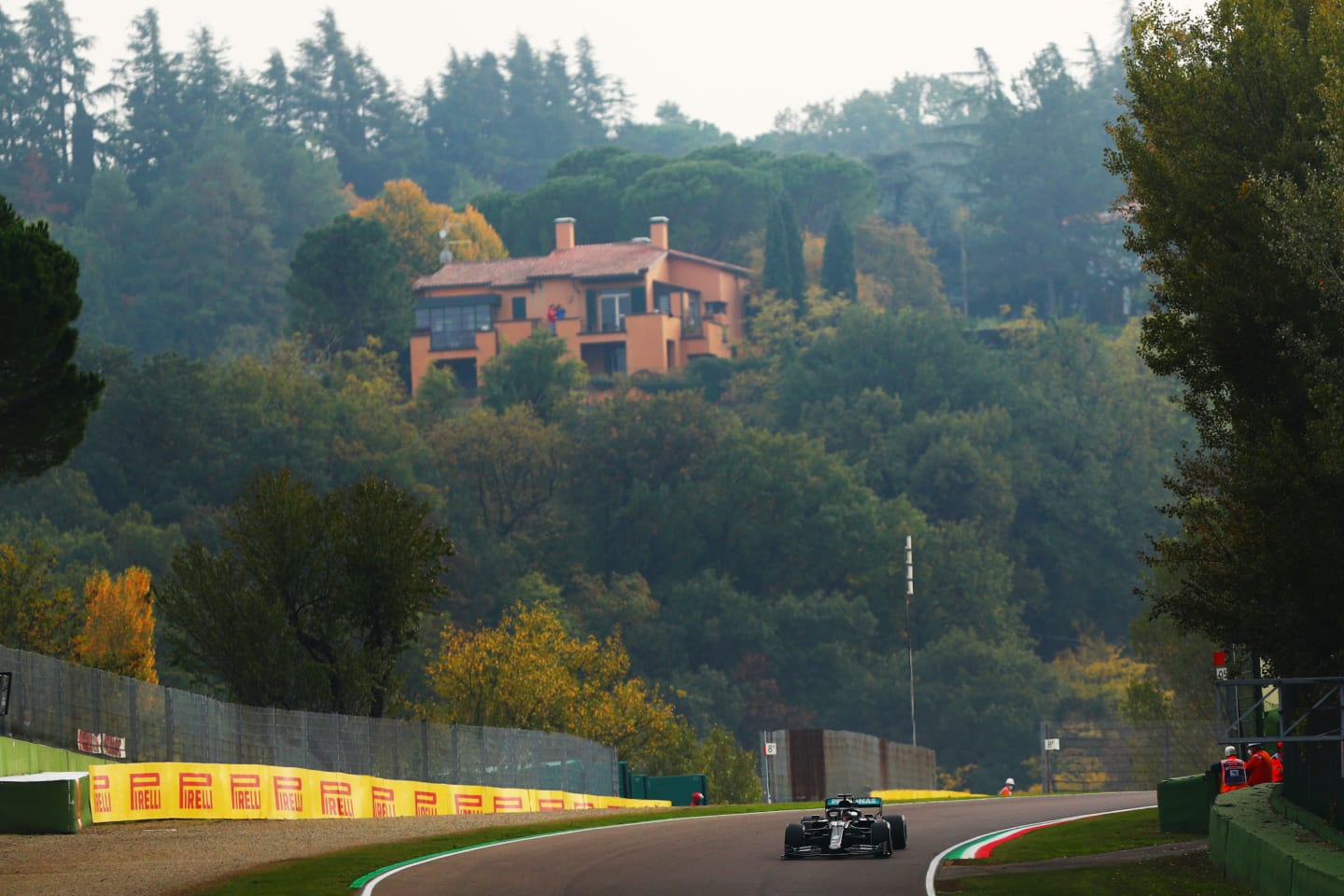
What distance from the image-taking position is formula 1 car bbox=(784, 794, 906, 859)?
1173 inches

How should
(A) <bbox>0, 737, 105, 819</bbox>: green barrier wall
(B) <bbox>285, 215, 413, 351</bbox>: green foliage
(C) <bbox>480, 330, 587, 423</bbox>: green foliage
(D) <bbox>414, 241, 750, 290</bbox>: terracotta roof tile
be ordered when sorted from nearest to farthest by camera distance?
(A) <bbox>0, 737, 105, 819</bbox>: green barrier wall → (C) <bbox>480, 330, 587, 423</bbox>: green foliage → (B) <bbox>285, 215, 413, 351</bbox>: green foliage → (D) <bbox>414, 241, 750, 290</bbox>: terracotta roof tile

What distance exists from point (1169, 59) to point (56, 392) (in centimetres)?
2489

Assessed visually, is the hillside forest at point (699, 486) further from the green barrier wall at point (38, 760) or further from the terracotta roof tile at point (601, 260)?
the green barrier wall at point (38, 760)

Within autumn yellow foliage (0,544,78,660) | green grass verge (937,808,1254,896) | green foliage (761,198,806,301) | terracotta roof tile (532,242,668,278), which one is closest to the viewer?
green grass verge (937,808,1254,896)

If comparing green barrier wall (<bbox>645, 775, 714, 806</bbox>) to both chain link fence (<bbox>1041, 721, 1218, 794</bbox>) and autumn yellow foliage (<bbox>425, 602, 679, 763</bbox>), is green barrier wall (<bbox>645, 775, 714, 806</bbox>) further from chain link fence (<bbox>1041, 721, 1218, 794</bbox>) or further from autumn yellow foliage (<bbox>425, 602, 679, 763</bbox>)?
autumn yellow foliage (<bbox>425, 602, 679, 763</bbox>)

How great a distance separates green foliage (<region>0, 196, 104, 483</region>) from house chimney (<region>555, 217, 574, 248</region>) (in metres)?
106

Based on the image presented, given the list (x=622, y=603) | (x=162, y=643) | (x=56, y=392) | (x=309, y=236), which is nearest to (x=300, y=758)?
(x=56, y=392)

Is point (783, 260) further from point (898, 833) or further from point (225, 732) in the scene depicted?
point (898, 833)

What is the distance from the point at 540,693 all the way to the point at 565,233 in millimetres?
65118

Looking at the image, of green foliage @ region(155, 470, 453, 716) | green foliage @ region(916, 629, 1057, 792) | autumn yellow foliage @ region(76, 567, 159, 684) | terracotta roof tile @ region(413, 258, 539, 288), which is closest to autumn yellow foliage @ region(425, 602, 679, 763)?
autumn yellow foliage @ region(76, 567, 159, 684)

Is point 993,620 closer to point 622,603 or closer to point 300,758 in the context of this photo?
point 622,603

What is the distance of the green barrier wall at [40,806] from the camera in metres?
32.8

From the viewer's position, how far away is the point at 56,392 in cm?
4662

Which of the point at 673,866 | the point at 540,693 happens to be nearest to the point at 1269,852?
the point at 673,866
